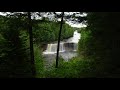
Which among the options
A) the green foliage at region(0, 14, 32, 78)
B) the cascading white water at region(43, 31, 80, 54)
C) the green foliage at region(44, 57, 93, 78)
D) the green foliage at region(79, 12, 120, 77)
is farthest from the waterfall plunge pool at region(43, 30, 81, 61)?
the green foliage at region(0, 14, 32, 78)

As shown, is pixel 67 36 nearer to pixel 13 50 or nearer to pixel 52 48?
pixel 52 48

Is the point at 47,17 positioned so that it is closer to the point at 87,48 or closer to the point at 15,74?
the point at 87,48

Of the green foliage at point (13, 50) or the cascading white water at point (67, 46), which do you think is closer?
the green foliage at point (13, 50)

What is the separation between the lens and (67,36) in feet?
28.2

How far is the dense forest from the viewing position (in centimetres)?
727

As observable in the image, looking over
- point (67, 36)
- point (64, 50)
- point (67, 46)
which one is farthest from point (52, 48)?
point (67, 36)

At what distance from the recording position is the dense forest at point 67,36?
7270 mm

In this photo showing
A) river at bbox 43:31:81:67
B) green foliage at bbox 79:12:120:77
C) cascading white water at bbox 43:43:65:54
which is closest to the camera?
green foliage at bbox 79:12:120:77

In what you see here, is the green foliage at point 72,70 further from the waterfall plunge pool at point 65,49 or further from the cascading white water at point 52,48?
the cascading white water at point 52,48

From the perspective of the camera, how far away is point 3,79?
2295mm

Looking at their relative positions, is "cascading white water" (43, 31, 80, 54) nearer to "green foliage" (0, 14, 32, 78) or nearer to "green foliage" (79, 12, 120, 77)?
"green foliage" (79, 12, 120, 77)

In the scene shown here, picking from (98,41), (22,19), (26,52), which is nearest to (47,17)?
(22,19)

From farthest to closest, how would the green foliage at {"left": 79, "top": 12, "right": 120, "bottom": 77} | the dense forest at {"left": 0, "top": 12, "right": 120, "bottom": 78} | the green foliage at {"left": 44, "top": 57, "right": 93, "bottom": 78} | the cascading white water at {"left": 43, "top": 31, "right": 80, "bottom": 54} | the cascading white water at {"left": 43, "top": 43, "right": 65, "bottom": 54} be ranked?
the cascading white water at {"left": 43, "top": 43, "right": 65, "bottom": 54} → the cascading white water at {"left": 43, "top": 31, "right": 80, "bottom": 54} → the green foliage at {"left": 44, "top": 57, "right": 93, "bottom": 78} → the dense forest at {"left": 0, "top": 12, "right": 120, "bottom": 78} → the green foliage at {"left": 79, "top": 12, "right": 120, "bottom": 77}

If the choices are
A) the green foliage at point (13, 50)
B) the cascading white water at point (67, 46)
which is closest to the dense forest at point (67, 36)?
the green foliage at point (13, 50)
